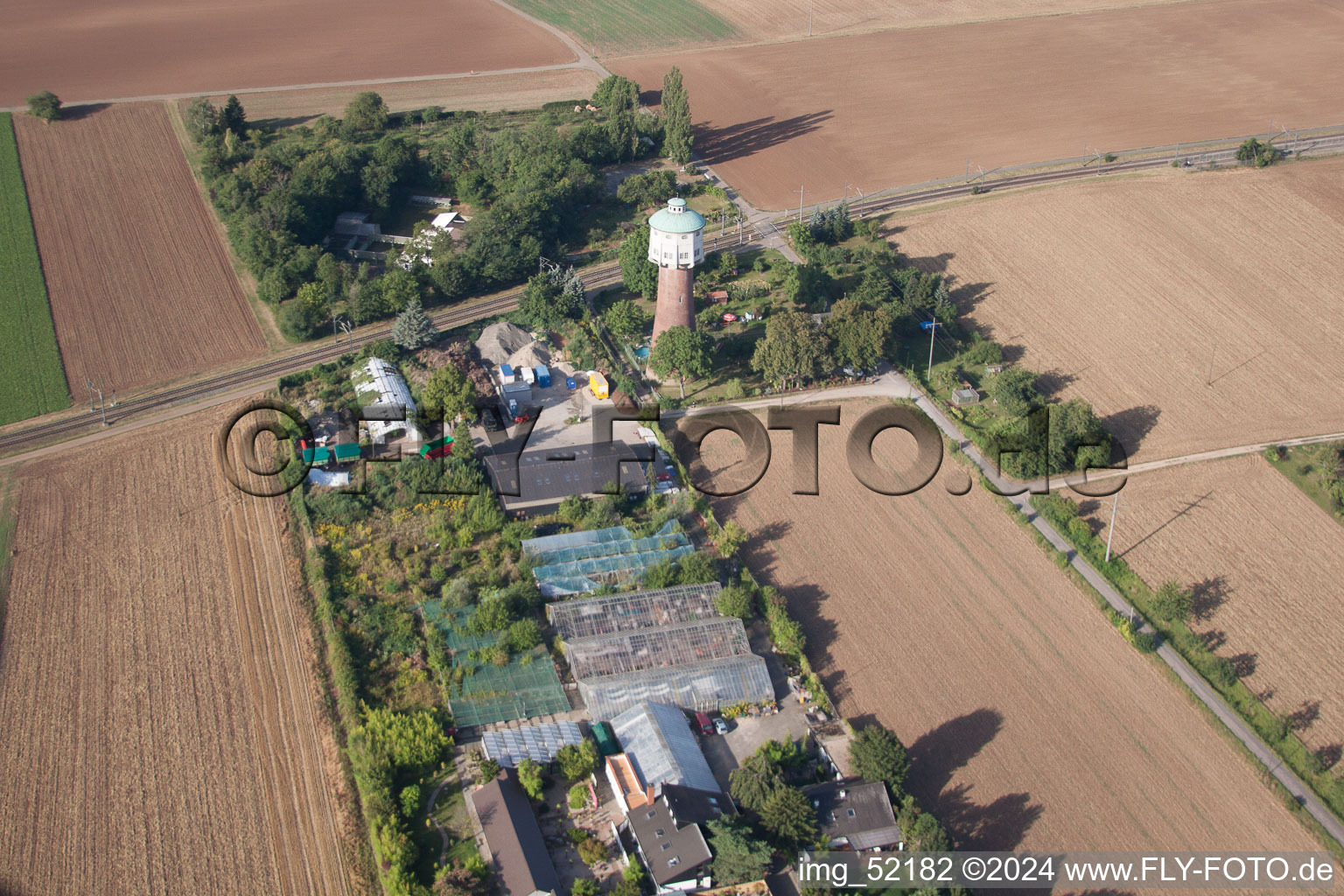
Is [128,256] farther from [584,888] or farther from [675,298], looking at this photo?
[584,888]

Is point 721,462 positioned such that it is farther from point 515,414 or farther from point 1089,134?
point 1089,134

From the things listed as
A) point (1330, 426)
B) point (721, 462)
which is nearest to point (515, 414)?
point (721, 462)

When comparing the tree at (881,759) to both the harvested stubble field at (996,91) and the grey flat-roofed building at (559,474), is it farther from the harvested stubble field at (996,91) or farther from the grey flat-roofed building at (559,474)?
the harvested stubble field at (996,91)

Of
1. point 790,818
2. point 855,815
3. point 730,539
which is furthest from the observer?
point 730,539

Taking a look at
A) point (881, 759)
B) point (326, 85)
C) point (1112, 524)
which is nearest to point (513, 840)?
point (881, 759)

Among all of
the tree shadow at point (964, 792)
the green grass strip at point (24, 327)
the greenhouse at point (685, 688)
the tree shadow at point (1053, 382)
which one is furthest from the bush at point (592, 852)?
the green grass strip at point (24, 327)

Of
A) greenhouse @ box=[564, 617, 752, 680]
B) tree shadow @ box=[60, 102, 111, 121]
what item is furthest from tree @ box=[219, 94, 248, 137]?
greenhouse @ box=[564, 617, 752, 680]

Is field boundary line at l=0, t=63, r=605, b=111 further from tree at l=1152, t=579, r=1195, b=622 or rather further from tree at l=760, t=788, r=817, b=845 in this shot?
tree at l=760, t=788, r=817, b=845

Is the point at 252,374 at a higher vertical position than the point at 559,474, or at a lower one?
higher
